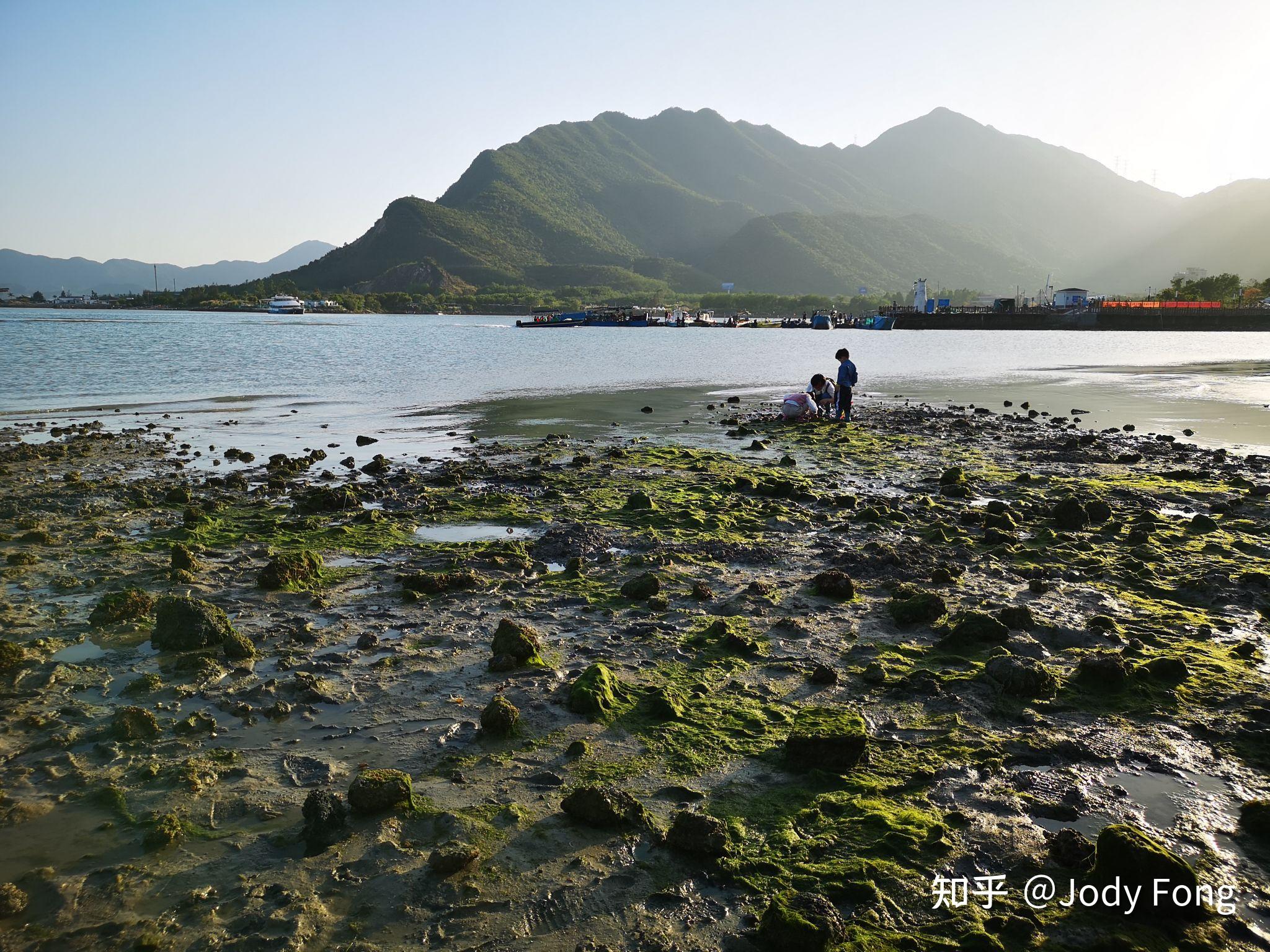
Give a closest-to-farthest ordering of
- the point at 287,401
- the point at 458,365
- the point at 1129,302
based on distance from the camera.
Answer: the point at 287,401, the point at 458,365, the point at 1129,302

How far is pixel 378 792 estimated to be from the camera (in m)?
4.98

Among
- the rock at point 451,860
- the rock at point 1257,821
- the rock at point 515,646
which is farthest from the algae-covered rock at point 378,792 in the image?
the rock at point 1257,821

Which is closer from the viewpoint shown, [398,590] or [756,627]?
[756,627]

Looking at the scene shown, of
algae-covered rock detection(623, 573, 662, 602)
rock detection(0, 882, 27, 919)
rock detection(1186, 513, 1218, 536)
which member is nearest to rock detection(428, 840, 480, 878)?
rock detection(0, 882, 27, 919)

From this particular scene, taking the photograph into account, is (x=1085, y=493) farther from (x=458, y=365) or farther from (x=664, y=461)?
(x=458, y=365)

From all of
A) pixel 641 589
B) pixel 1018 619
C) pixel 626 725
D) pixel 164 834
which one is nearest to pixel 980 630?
pixel 1018 619

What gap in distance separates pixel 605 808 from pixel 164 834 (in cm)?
260

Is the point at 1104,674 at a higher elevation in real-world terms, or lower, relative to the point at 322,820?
higher

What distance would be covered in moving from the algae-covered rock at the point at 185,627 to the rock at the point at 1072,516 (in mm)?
10939

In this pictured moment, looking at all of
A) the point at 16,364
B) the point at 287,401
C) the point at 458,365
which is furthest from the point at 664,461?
the point at 16,364

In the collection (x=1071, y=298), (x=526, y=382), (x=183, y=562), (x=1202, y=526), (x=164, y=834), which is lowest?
(x=164, y=834)

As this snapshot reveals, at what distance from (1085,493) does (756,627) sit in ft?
29.3

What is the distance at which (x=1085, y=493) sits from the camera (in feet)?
45.9

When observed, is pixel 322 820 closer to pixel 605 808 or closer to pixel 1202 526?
pixel 605 808
